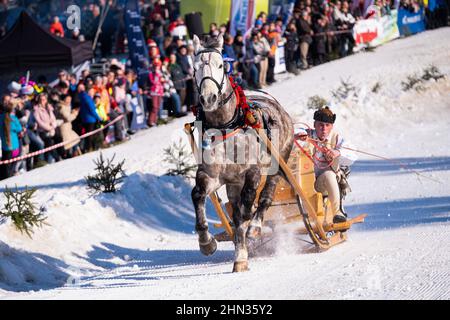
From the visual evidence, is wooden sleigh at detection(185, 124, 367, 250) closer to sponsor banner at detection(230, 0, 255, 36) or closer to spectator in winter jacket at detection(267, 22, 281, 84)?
spectator in winter jacket at detection(267, 22, 281, 84)

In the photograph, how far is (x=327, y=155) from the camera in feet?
39.8

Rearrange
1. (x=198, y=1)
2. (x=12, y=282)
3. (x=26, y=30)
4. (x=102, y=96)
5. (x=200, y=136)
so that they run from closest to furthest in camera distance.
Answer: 1. (x=200, y=136)
2. (x=12, y=282)
3. (x=102, y=96)
4. (x=26, y=30)
5. (x=198, y=1)

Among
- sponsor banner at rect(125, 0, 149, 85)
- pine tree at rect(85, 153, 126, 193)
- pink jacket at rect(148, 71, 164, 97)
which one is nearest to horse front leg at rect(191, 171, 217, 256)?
pine tree at rect(85, 153, 126, 193)

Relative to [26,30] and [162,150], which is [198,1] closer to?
[26,30]

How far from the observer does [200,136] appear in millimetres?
10414

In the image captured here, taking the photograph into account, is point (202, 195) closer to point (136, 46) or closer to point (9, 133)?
point (9, 133)

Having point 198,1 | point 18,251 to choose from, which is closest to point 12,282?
point 18,251

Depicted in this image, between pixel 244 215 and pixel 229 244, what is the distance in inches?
125

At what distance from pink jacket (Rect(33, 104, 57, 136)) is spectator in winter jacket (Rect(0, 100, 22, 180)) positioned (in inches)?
24.0

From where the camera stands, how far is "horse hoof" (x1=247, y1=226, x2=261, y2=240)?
35.3 ft

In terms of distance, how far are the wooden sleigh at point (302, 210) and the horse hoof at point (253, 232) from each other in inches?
25.5

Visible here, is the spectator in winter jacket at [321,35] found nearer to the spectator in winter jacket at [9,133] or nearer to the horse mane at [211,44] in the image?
the spectator in winter jacket at [9,133]

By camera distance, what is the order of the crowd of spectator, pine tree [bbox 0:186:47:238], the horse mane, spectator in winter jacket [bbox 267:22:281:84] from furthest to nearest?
spectator in winter jacket [bbox 267:22:281:84]
the crowd of spectator
pine tree [bbox 0:186:47:238]
the horse mane
